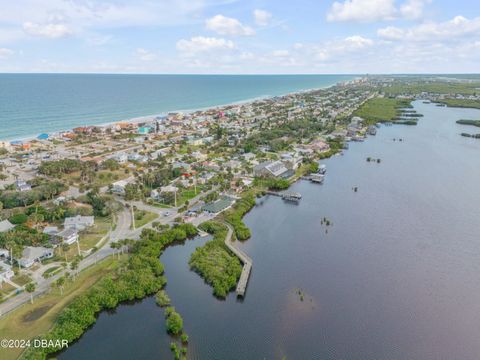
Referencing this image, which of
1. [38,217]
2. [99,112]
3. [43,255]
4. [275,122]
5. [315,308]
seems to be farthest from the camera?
[99,112]

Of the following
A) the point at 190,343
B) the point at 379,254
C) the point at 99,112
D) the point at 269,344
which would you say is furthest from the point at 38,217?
the point at 99,112

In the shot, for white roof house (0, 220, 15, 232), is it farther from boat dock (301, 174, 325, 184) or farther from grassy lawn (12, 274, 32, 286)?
boat dock (301, 174, 325, 184)

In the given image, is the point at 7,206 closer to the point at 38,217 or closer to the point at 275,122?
the point at 38,217

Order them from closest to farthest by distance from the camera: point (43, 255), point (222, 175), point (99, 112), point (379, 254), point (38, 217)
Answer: point (43, 255) < point (379, 254) < point (38, 217) < point (222, 175) < point (99, 112)

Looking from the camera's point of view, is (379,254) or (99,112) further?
(99,112)

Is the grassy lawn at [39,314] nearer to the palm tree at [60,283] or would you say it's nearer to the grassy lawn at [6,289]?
the palm tree at [60,283]

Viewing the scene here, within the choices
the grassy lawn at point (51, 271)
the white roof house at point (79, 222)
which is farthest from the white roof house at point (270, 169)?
the grassy lawn at point (51, 271)

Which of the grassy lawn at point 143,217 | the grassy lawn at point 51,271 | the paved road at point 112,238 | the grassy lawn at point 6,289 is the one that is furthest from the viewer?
the grassy lawn at point 143,217

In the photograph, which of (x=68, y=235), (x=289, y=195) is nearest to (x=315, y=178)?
(x=289, y=195)
